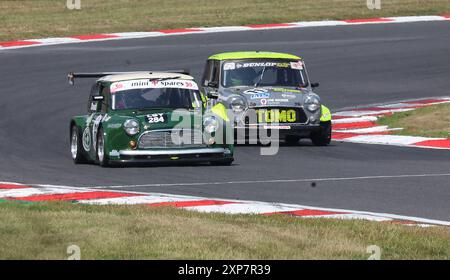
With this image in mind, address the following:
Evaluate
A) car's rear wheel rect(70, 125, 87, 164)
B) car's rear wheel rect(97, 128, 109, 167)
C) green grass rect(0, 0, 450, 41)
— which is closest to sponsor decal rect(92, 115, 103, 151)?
car's rear wheel rect(97, 128, 109, 167)

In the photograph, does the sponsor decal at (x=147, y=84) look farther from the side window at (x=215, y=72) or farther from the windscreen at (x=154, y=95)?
the side window at (x=215, y=72)

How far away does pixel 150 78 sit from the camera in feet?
61.8

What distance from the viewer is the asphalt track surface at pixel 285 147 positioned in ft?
49.6

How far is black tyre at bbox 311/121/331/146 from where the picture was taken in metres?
20.7

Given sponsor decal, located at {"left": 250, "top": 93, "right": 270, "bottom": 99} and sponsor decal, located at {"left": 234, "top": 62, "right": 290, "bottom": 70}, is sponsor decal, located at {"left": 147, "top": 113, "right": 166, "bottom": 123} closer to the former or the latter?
sponsor decal, located at {"left": 250, "top": 93, "right": 270, "bottom": 99}

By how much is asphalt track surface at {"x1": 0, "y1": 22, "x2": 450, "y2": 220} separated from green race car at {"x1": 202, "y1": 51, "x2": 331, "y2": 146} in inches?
11.9

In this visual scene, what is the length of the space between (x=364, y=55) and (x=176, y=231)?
21274 mm

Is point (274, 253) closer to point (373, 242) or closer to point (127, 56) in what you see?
point (373, 242)

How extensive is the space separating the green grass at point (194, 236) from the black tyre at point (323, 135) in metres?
8.25

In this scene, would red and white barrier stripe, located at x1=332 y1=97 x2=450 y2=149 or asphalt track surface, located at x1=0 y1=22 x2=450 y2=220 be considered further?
red and white barrier stripe, located at x1=332 y1=97 x2=450 y2=149

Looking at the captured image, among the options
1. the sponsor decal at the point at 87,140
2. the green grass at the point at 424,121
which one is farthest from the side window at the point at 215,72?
the sponsor decal at the point at 87,140

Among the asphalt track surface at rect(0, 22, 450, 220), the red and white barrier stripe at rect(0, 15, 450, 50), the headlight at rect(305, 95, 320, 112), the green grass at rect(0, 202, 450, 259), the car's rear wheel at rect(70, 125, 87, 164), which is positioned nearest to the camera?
the green grass at rect(0, 202, 450, 259)

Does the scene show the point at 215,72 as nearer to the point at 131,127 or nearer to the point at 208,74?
the point at 208,74

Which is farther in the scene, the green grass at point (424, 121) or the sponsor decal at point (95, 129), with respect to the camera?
the green grass at point (424, 121)
